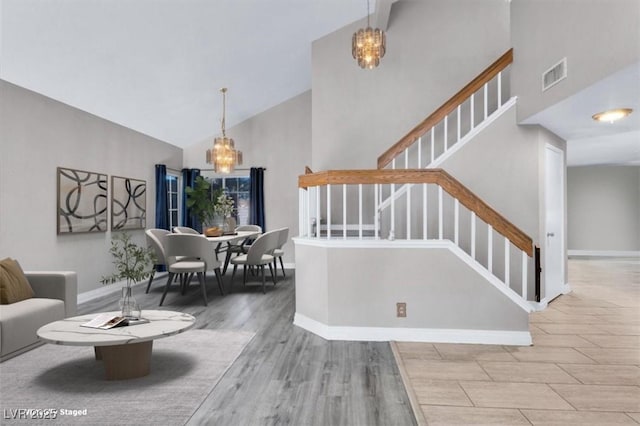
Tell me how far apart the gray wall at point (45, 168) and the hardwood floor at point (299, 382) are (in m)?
2.11

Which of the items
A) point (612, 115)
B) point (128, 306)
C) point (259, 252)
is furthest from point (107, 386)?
point (612, 115)

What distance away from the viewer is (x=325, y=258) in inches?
144

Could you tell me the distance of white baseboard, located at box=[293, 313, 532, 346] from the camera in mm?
3492

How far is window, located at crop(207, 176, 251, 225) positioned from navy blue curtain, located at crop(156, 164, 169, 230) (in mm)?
1328

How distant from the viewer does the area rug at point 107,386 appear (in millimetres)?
2240

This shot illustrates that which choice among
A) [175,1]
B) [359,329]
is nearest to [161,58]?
[175,1]

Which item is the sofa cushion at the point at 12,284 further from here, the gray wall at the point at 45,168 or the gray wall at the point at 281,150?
the gray wall at the point at 281,150

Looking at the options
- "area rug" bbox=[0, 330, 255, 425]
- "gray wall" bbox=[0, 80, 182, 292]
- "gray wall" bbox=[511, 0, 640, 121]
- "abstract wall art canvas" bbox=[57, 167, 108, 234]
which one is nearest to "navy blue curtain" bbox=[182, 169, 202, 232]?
"gray wall" bbox=[0, 80, 182, 292]

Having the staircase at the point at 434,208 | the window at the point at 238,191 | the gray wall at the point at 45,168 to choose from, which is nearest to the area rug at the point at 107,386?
the staircase at the point at 434,208

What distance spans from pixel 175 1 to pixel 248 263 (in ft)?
11.1

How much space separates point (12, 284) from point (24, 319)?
450 millimetres

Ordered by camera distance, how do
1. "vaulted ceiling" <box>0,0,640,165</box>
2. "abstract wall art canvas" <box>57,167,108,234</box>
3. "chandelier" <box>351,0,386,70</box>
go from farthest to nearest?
"abstract wall art canvas" <box>57,167,108,234</box> → "chandelier" <box>351,0,386,70</box> → "vaulted ceiling" <box>0,0,640,165</box>

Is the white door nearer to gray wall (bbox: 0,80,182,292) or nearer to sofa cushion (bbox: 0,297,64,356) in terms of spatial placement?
sofa cushion (bbox: 0,297,64,356)

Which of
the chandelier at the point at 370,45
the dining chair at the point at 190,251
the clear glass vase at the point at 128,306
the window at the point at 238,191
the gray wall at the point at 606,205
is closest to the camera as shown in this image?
the clear glass vase at the point at 128,306
